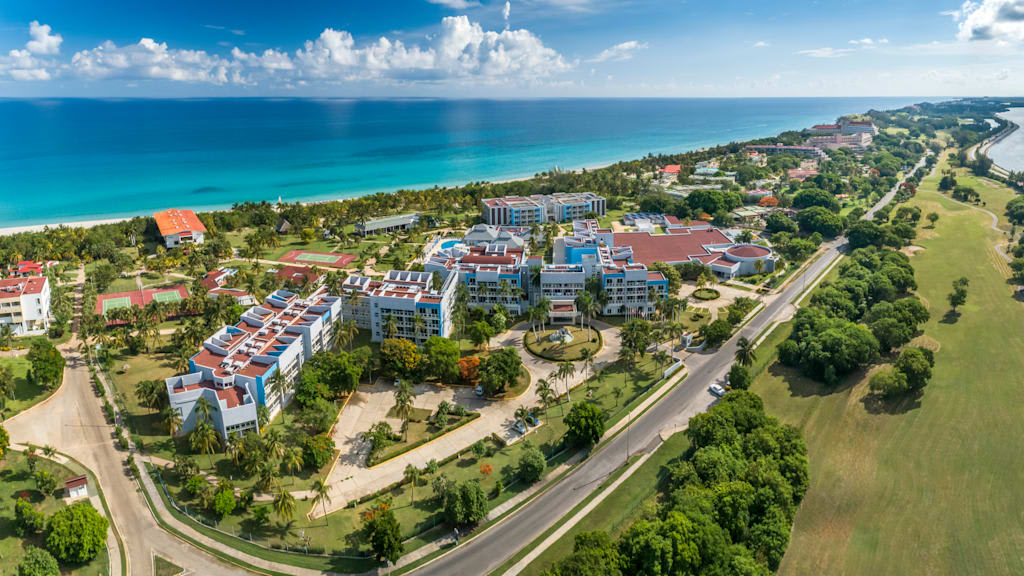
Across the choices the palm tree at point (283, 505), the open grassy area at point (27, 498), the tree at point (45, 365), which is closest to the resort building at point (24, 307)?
the tree at point (45, 365)

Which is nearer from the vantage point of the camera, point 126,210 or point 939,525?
point 939,525

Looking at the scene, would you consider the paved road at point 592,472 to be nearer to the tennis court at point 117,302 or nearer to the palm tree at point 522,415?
the palm tree at point 522,415

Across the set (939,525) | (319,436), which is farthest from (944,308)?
Answer: (319,436)

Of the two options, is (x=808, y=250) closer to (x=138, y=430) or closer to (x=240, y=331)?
(x=240, y=331)

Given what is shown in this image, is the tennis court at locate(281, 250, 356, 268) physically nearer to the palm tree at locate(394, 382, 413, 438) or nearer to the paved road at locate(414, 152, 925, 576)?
the palm tree at locate(394, 382, 413, 438)

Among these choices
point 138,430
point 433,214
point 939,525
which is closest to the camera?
point 939,525

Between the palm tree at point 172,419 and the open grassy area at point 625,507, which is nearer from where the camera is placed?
the open grassy area at point 625,507
